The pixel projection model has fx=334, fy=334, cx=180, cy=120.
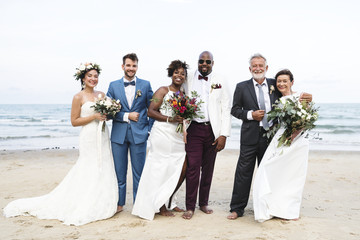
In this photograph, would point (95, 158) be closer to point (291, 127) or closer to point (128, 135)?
point (128, 135)

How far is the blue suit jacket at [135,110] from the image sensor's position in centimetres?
545

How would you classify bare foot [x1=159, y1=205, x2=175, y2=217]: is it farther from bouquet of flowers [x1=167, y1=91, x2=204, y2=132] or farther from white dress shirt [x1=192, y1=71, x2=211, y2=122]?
white dress shirt [x1=192, y1=71, x2=211, y2=122]

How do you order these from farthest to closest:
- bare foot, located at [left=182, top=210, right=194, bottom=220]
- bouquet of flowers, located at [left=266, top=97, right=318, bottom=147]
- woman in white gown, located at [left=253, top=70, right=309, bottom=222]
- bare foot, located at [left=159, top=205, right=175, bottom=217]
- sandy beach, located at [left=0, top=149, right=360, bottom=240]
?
bare foot, located at [left=159, top=205, right=175, bottom=217], bare foot, located at [left=182, top=210, right=194, bottom=220], woman in white gown, located at [left=253, top=70, right=309, bottom=222], bouquet of flowers, located at [left=266, top=97, right=318, bottom=147], sandy beach, located at [left=0, top=149, right=360, bottom=240]

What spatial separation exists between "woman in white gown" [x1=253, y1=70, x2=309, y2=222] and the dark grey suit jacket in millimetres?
345

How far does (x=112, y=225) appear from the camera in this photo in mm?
4965

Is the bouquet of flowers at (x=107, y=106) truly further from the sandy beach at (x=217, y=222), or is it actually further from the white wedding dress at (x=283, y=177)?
the white wedding dress at (x=283, y=177)

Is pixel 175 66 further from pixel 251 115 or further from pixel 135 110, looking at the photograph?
pixel 251 115

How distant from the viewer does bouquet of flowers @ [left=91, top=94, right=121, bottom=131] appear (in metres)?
5.17

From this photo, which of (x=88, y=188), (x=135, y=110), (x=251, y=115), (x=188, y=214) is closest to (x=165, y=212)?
(x=188, y=214)

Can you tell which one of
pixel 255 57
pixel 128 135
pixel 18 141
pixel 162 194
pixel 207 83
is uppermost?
pixel 255 57

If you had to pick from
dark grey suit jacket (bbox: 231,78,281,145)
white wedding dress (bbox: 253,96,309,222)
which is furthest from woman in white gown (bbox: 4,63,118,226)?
white wedding dress (bbox: 253,96,309,222)

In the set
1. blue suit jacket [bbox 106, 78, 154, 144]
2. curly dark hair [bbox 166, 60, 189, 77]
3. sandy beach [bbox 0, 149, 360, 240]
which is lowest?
sandy beach [bbox 0, 149, 360, 240]

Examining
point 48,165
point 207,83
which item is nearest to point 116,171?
point 207,83

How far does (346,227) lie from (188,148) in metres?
2.56
